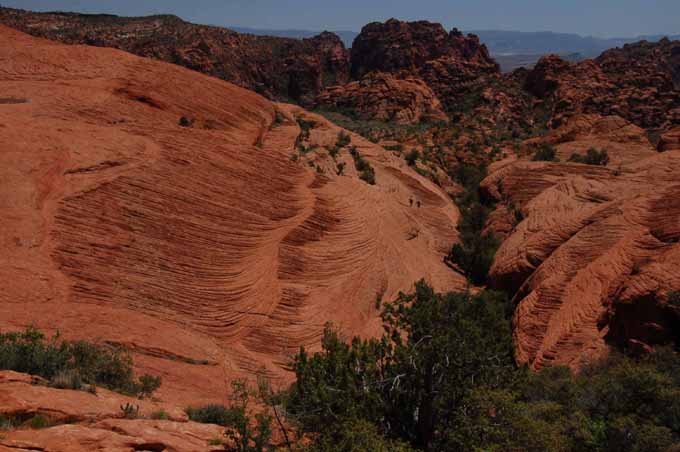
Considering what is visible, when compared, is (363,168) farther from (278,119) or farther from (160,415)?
(160,415)

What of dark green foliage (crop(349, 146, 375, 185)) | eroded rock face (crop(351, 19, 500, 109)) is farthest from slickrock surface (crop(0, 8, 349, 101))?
dark green foliage (crop(349, 146, 375, 185))

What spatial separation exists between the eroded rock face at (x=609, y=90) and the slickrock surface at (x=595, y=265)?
4118 centimetres

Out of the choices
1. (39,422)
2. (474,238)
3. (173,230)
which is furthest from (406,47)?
(39,422)

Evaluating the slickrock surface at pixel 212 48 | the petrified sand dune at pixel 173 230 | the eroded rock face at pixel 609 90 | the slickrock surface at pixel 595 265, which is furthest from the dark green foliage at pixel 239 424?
the slickrock surface at pixel 212 48

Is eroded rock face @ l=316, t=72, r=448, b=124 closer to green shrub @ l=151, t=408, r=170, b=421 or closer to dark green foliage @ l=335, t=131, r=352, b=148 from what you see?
dark green foliage @ l=335, t=131, r=352, b=148

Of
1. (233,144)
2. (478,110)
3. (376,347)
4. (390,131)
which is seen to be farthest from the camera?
(478,110)

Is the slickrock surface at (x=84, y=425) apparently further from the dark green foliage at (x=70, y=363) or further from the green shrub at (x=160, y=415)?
the dark green foliage at (x=70, y=363)

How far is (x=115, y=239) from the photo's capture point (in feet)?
51.9

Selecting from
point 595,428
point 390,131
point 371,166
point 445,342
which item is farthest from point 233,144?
point 390,131

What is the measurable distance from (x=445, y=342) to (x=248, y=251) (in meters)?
8.92

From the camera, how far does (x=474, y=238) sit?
28844 mm

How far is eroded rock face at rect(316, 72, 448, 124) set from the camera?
72500 millimetres

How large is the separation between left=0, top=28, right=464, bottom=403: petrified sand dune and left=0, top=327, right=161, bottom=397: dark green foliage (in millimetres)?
779

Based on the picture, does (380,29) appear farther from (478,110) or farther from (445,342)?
(445,342)
